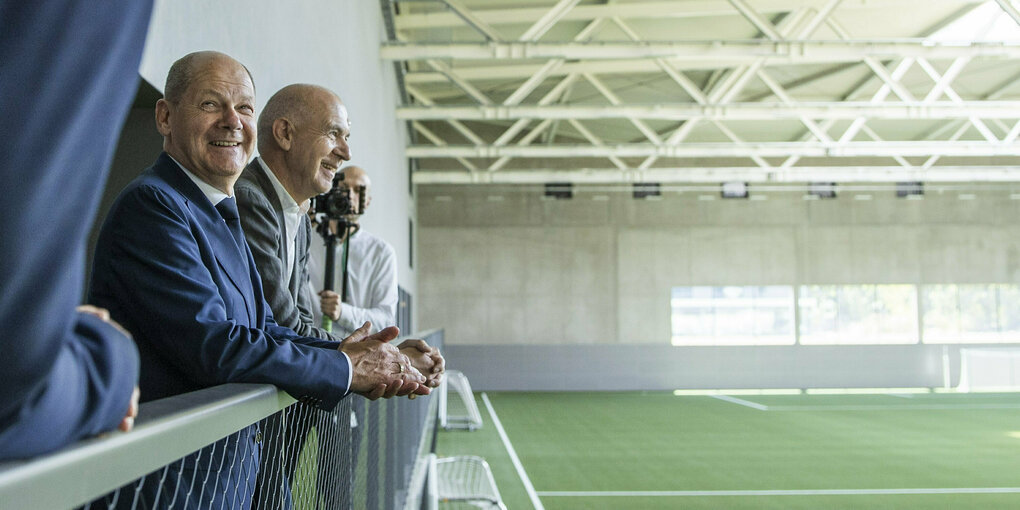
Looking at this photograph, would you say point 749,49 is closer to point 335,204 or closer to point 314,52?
point 314,52

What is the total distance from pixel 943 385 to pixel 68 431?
26.2 m

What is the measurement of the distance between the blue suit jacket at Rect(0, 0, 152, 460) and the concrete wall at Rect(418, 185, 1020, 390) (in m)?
22.9

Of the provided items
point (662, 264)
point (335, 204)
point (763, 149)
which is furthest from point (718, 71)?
point (335, 204)

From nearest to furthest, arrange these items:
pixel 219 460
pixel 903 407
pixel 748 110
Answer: pixel 219 460
pixel 748 110
pixel 903 407

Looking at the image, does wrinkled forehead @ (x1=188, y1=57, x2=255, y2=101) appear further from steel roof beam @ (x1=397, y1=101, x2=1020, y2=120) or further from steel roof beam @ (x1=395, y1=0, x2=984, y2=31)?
steel roof beam @ (x1=397, y1=101, x2=1020, y2=120)

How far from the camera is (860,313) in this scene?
23938 millimetres

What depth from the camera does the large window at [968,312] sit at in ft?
78.1

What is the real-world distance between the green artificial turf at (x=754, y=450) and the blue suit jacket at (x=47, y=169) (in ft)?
26.1

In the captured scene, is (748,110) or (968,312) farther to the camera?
(968,312)

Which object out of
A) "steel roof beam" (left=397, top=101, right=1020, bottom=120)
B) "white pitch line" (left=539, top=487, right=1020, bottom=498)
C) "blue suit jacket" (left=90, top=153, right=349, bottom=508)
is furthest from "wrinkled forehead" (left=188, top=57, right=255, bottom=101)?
"steel roof beam" (left=397, top=101, right=1020, bottom=120)

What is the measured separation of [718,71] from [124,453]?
17.3 m

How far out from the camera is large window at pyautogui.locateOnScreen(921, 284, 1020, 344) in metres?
23.8

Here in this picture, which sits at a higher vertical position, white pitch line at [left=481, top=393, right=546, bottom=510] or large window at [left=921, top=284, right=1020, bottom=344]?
large window at [left=921, top=284, right=1020, bottom=344]

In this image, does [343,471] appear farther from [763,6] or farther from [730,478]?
[763,6]
